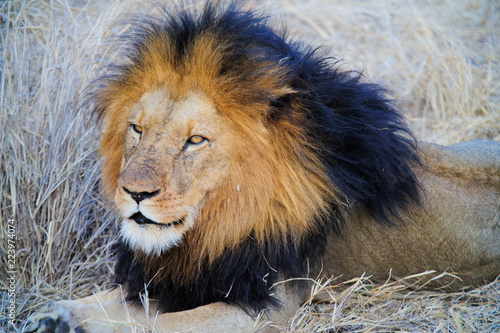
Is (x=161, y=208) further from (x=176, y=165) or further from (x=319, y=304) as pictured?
(x=319, y=304)

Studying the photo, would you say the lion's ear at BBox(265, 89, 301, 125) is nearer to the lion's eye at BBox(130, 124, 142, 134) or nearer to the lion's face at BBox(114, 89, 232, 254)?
the lion's face at BBox(114, 89, 232, 254)

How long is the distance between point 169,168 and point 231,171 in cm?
27

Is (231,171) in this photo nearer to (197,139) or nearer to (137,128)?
(197,139)

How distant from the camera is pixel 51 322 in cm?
240

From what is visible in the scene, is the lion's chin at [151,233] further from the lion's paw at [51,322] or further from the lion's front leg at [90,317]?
the lion's paw at [51,322]

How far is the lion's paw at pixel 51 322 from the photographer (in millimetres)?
2365

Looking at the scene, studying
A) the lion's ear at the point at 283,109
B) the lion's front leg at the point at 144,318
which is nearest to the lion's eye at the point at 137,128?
the lion's ear at the point at 283,109

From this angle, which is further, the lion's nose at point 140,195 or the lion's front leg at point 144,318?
the lion's front leg at point 144,318

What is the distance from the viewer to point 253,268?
2387mm

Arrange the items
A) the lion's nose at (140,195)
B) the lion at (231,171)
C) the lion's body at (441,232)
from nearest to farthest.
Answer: the lion's nose at (140,195)
the lion at (231,171)
the lion's body at (441,232)

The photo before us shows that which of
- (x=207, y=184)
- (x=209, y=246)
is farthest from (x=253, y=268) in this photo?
(x=207, y=184)

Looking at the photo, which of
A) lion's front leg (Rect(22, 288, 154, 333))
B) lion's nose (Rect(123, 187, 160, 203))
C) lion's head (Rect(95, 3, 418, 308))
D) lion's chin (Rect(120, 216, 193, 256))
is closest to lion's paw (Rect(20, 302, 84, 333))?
lion's front leg (Rect(22, 288, 154, 333))

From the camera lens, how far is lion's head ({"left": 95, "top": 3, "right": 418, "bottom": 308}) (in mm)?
2271

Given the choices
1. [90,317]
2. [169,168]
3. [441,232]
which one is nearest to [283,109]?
[169,168]
